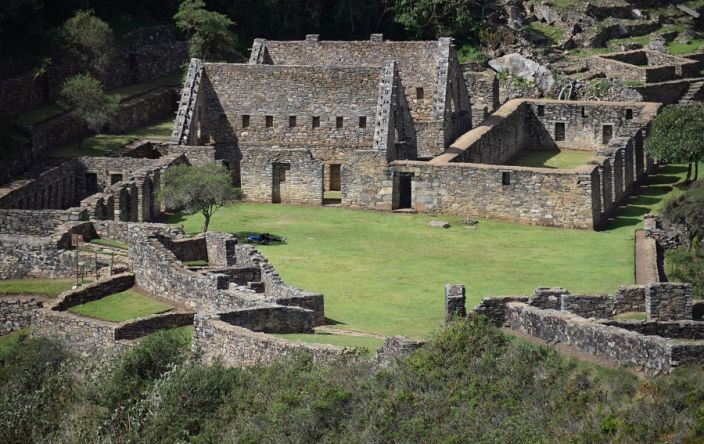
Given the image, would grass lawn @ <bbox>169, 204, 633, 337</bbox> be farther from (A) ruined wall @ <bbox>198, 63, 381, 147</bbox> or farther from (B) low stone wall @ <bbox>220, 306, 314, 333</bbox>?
(A) ruined wall @ <bbox>198, 63, 381, 147</bbox>

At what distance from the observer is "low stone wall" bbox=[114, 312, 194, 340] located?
6450cm

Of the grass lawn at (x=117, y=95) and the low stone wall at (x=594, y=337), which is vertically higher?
the grass lawn at (x=117, y=95)

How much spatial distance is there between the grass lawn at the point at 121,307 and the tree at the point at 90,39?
30.8 metres

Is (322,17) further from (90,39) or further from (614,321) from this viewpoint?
(614,321)

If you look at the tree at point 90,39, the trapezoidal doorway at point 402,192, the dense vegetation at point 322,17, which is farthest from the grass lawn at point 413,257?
the dense vegetation at point 322,17

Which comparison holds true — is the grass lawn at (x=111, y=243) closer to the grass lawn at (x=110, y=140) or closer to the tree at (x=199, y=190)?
the tree at (x=199, y=190)

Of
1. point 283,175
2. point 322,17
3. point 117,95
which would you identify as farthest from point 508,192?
point 322,17

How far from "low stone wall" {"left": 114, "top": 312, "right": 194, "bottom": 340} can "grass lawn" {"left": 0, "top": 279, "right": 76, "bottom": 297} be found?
6.71 meters

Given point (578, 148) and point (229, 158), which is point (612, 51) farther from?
point (229, 158)

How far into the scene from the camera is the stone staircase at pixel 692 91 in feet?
333

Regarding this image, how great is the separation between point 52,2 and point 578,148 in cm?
2332

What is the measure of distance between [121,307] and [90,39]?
3243 centimetres

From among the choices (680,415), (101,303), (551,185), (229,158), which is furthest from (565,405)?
(229,158)

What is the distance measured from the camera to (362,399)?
2056 inches
